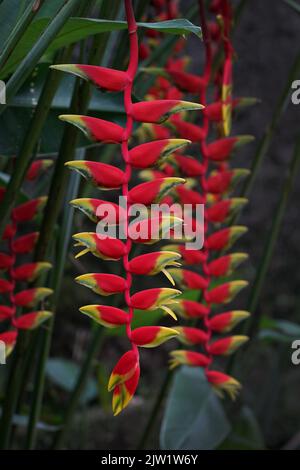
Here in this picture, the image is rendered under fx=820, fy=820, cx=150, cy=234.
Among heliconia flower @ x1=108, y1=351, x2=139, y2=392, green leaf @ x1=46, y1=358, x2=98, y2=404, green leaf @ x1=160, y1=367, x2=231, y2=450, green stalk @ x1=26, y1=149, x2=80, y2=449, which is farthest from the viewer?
green leaf @ x1=46, y1=358, x2=98, y2=404

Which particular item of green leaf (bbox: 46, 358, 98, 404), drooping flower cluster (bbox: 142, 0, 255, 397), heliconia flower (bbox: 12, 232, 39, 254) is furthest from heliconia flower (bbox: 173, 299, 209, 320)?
green leaf (bbox: 46, 358, 98, 404)

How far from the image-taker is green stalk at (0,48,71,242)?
46 cm

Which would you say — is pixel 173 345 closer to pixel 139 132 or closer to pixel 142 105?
pixel 139 132

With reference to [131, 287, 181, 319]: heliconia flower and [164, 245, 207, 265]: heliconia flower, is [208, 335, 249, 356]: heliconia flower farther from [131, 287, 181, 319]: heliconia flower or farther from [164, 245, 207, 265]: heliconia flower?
[131, 287, 181, 319]: heliconia flower

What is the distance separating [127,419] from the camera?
1094mm

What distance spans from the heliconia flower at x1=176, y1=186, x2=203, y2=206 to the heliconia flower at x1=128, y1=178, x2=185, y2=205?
0.18m

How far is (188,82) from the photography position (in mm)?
551

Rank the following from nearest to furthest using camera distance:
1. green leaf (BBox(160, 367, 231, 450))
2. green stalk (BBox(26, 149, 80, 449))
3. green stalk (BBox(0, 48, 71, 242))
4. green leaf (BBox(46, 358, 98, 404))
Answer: green stalk (BBox(0, 48, 71, 242))
green stalk (BBox(26, 149, 80, 449))
green leaf (BBox(160, 367, 231, 450))
green leaf (BBox(46, 358, 98, 404))

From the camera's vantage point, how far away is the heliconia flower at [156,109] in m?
0.38

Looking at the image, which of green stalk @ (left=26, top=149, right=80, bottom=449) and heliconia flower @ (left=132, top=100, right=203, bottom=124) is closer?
heliconia flower @ (left=132, top=100, right=203, bottom=124)

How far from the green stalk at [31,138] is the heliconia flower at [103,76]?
8 cm

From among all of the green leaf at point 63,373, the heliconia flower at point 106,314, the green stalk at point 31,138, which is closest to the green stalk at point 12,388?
the green stalk at point 31,138

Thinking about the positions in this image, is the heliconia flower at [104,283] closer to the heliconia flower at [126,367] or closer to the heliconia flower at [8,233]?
the heliconia flower at [126,367]

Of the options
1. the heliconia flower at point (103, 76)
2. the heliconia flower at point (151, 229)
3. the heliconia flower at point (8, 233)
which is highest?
the heliconia flower at point (103, 76)
